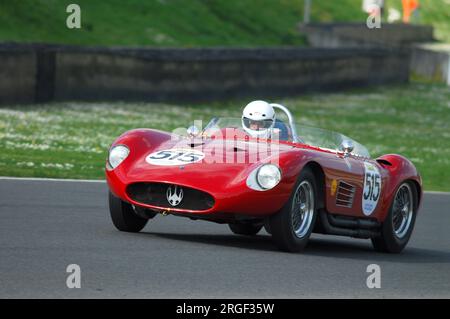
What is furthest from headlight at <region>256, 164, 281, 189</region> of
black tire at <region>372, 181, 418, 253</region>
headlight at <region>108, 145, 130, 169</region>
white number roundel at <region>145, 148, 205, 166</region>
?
black tire at <region>372, 181, 418, 253</region>

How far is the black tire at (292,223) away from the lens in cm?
951

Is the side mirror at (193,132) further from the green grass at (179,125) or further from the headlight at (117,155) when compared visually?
the green grass at (179,125)

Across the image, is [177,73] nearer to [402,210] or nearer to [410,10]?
[402,210]

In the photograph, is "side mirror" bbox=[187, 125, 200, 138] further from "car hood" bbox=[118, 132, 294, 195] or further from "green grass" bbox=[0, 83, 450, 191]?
"green grass" bbox=[0, 83, 450, 191]

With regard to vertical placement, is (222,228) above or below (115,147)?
below

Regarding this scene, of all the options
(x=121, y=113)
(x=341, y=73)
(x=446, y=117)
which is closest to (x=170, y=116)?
(x=121, y=113)

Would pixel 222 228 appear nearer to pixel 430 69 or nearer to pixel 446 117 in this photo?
pixel 446 117

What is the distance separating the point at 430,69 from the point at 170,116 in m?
21.9

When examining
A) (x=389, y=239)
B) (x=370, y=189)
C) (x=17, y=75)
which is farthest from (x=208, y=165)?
(x=17, y=75)

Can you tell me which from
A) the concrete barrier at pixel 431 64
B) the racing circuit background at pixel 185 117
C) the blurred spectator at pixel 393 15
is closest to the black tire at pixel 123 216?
the racing circuit background at pixel 185 117

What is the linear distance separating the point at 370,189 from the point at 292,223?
1334 mm

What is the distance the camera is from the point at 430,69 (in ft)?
147

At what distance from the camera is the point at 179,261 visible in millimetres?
8648
